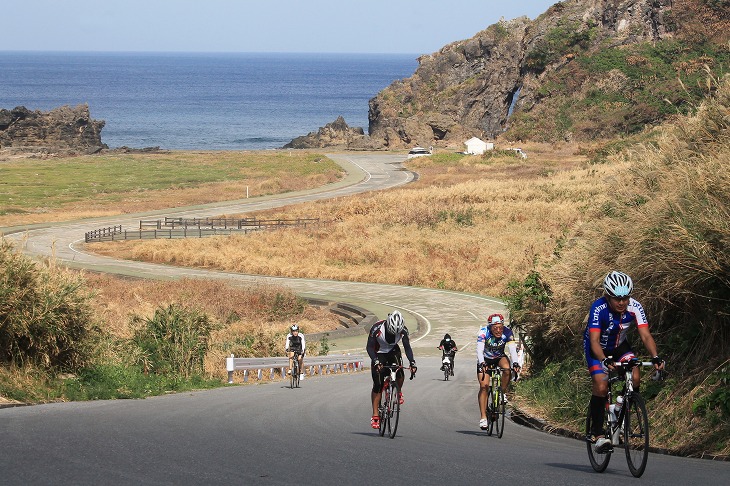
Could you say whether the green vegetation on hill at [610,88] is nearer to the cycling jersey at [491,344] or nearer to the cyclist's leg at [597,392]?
the cycling jersey at [491,344]

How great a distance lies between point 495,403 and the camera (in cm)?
1195

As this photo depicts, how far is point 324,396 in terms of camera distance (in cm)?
1823

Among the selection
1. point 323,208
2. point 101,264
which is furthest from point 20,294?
point 323,208

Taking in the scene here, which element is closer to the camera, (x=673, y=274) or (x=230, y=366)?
(x=673, y=274)

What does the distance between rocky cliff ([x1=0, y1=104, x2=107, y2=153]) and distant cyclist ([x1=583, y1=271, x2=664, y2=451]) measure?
127 metres

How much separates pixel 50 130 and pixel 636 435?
133m

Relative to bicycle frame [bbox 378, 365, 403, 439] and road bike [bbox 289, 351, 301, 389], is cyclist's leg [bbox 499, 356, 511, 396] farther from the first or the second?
road bike [bbox 289, 351, 301, 389]

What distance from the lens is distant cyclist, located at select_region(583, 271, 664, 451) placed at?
8.60m

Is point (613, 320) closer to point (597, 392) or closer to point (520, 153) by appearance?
point (597, 392)

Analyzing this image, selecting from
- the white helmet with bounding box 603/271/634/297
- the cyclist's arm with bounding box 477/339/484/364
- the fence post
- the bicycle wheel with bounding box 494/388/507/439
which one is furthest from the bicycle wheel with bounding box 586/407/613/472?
the fence post

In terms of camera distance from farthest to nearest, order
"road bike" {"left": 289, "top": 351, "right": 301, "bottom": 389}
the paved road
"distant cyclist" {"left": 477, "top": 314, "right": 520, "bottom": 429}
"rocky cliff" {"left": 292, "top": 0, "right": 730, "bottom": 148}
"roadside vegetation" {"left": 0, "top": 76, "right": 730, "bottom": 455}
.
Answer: "rocky cliff" {"left": 292, "top": 0, "right": 730, "bottom": 148}, the paved road, "road bike" {"left": 289, "top": 351, "right": 301, "bottom": 389}, "distant cyclist" {"left": 477, "top": 314, "right": 520, "bottom": 429}, "roadside vegetation" {"left": 0, "top": 76, "right": 730, "bottom": 455}

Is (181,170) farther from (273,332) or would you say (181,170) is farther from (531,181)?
(273,332)

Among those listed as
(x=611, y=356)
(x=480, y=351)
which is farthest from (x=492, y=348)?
(x=611, y=356)

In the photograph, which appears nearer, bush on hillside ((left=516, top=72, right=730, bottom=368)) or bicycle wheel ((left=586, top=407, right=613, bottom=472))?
bicycle wheel ((left=586, top=407, right=613, bottom=472))
